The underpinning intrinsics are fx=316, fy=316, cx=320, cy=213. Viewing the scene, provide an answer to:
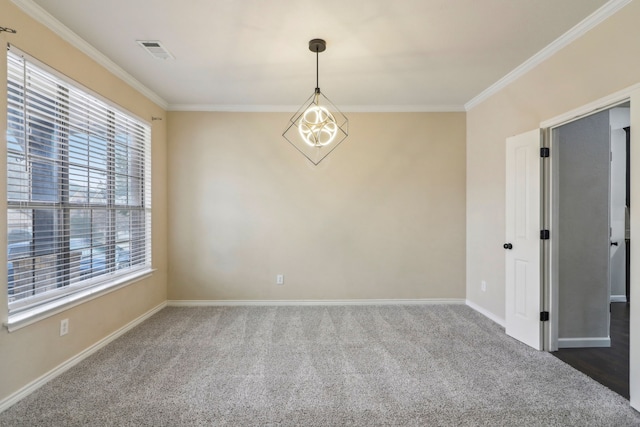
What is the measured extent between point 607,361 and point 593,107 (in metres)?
2.16

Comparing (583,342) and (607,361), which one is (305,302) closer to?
(583,342)

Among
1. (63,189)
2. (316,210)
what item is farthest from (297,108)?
(63,189)

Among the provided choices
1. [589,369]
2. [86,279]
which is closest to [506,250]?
[589,369]

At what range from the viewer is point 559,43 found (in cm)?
265

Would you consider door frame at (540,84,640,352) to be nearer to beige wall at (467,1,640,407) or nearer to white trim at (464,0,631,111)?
beige wall at (467,1,640,407)

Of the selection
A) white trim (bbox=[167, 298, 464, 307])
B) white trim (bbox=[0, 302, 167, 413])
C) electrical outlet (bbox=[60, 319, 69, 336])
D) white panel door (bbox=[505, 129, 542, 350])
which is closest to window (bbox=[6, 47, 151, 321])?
electrical outlet (bbox=[60, 319, 69, 336])

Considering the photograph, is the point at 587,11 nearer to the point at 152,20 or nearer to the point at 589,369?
the point at 589,369

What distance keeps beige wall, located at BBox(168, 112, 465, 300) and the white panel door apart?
112cm

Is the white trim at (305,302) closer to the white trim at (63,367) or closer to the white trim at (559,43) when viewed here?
the white trim at (63,367)

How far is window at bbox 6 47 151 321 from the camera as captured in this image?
7.14 ft

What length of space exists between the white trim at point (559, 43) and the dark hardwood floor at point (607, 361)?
268 centimetres

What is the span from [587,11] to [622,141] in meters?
3.69

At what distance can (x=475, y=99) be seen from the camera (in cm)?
404

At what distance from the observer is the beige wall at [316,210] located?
4305mm
